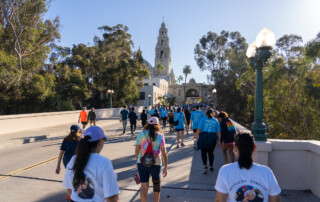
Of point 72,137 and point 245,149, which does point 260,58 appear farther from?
point 72,137

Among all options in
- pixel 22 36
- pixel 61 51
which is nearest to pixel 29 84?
pixel 22 36

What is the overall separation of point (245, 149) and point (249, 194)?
1.33 ft

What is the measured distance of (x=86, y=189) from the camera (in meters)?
2.27

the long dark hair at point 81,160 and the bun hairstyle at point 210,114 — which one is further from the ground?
the bun hairstyle at point 210,114

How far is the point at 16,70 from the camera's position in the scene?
724 inches

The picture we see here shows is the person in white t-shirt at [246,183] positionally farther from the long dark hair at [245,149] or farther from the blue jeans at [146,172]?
the blue jeans at [146,172]

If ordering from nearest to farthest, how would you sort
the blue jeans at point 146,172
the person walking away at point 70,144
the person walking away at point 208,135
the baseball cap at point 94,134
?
1. the baseball cap at point 94,134
2. the blue jeans at point 146,172
3. the person walking away at point 70,144
4. the person walking away at point 208,135

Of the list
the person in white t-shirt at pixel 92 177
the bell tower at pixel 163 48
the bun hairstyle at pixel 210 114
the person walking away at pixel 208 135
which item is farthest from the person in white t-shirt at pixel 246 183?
the bell tower at pixel 163 48

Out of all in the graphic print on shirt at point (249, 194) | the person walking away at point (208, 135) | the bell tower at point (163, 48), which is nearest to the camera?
the graphic print on shirt at point (249, 194)

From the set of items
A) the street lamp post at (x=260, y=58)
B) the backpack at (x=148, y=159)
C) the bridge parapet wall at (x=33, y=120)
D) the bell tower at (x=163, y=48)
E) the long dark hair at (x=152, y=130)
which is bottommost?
the bridge parapet wall at (x=33, y=120)

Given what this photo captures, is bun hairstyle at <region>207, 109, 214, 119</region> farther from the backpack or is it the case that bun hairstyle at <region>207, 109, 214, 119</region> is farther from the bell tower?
the bell tower

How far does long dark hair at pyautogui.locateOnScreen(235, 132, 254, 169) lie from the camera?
2.19 meters

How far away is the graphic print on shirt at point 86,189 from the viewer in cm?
224

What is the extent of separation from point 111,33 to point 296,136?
2964 centimetres
